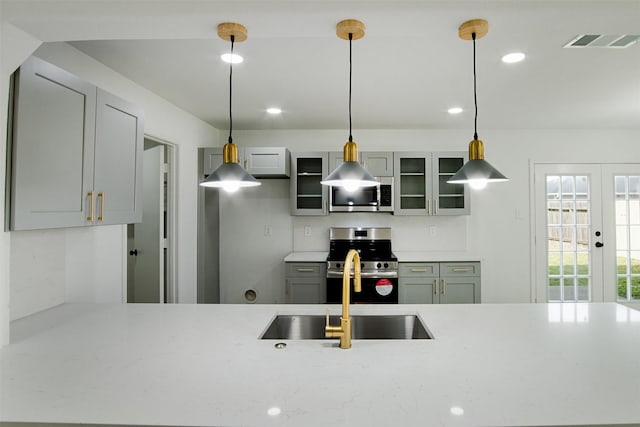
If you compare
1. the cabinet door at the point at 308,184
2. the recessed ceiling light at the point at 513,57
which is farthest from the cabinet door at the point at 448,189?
the recessed ceiling light at the point at 513,57

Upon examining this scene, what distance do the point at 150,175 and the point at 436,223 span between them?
3.17 meters

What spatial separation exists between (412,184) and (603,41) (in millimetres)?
2120

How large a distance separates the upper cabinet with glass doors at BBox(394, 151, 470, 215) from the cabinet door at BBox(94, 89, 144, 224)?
266cm

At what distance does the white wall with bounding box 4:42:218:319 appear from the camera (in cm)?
180

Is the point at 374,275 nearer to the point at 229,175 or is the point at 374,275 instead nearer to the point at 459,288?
the point at 459,288

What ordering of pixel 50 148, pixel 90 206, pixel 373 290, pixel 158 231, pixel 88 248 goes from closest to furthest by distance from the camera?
pixel 50 148
pixel 90 206
pixel 88 248
pixel 158 231
pixel 373 290

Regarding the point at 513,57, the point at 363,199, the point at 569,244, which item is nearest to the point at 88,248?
the point at 363,199

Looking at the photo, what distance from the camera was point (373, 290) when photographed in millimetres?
3512

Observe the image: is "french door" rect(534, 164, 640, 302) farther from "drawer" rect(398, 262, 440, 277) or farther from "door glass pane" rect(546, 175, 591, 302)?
"drawer" rect(398, 262, 440, 277)

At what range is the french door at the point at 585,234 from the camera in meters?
4.28

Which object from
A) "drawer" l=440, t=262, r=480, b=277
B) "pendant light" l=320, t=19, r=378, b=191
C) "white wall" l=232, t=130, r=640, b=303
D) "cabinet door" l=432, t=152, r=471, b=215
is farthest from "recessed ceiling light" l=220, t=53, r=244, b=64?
"drawer" l=440, t=262, r=480, b=277

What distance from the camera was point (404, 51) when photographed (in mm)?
2217

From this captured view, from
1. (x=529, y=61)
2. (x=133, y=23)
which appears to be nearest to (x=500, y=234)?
(x=529, y=61)

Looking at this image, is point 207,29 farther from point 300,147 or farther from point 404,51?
point 300,147
